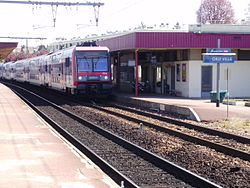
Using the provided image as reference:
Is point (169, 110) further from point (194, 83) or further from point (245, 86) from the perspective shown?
point (245, 86)

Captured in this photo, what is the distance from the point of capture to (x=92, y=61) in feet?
90.2

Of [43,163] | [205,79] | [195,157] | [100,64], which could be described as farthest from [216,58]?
[43,163]

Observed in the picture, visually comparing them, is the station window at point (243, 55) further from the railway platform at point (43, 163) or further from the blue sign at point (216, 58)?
the railway platform at point (43, 163)

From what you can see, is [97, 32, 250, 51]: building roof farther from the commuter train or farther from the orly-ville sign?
the orly-ville sign

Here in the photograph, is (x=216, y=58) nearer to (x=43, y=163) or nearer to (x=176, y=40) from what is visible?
(x=176, y=40)

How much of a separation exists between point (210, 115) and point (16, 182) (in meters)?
13.1

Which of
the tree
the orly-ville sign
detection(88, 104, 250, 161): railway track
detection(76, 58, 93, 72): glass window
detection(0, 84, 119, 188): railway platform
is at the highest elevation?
the tree

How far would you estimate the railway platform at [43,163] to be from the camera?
27.1ft

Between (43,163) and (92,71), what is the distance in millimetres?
17793

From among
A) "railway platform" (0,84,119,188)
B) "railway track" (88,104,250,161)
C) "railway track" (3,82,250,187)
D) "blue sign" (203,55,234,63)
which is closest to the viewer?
"railway platform" (0,84,119,188)

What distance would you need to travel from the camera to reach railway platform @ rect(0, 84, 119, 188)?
825 centimetres

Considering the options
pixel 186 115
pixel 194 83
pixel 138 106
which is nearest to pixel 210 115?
pixel 186 115

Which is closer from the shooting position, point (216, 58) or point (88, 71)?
point (216, 58)

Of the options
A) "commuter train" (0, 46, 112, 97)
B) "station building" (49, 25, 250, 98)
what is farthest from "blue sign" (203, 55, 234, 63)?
"commuter train" (0, 46, 112, 97)
